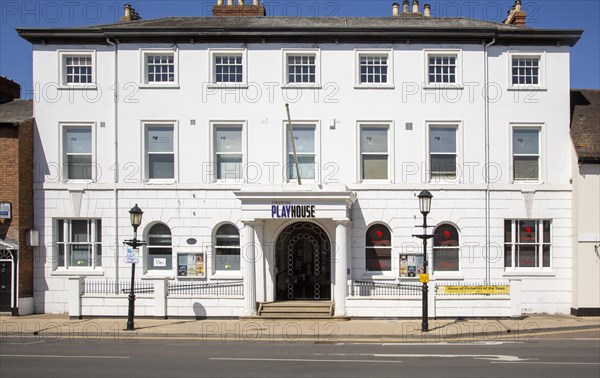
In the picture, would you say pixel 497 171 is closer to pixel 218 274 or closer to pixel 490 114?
pixel 490 114

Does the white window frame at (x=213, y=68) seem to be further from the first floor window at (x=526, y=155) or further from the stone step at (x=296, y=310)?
the first floor window at (x=526, y=155)

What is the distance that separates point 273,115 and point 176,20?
20.5 ft

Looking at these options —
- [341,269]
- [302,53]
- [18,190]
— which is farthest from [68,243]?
[302,53]

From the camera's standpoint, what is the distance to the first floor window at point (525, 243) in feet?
77.3

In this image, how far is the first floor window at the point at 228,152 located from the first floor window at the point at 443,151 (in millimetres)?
6821

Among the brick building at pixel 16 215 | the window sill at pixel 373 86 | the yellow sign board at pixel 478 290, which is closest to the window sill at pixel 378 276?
the yellow sign board at pixel 478 290

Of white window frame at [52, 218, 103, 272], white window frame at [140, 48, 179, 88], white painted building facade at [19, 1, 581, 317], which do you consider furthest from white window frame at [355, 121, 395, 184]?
white window frame at [52, 218, 103, 272]

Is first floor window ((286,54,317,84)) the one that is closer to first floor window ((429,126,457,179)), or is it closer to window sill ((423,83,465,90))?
window sill ((423,83,465,90))

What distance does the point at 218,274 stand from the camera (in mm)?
23531

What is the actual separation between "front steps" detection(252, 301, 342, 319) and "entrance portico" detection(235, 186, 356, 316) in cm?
39

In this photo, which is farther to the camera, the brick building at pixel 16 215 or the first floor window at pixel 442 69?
the first floor window at pixel 442 69

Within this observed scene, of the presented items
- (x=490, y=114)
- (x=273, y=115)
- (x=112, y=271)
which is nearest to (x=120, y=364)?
(x=112, y=271)

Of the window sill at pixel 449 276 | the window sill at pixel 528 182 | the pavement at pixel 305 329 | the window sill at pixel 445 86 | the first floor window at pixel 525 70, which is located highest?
the first floor window at pixel 525 70

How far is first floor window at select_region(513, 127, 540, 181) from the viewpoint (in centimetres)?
2375
